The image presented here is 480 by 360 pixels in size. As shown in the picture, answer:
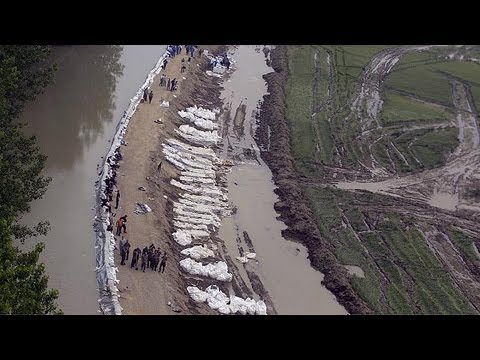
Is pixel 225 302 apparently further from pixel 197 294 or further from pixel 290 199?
pixel 290 199

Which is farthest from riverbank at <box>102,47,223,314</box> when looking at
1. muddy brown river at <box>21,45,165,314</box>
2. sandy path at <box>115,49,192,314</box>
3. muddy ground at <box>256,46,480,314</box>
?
muddy ground at <box>256,46,480,314</box>

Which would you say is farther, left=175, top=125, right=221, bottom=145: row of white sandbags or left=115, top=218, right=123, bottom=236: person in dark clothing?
left=175, top=125, right=221, bottom=145: row of white sandbags

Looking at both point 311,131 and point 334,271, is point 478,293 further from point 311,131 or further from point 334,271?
point 311,131

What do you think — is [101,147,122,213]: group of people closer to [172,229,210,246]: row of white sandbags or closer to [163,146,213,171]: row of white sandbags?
[163,146,213,171]: row of white sandbags

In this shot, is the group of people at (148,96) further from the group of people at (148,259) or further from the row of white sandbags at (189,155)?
the group of people at (148,259)

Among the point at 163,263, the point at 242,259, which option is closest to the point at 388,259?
the point at 242,259
